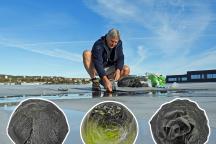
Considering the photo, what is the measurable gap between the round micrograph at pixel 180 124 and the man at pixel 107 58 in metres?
2.98

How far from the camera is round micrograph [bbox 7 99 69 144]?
1915 mm

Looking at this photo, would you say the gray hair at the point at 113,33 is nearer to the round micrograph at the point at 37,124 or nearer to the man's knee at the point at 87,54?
the man's knee at the point at 87,54

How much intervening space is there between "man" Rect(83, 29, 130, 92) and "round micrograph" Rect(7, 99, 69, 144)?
3.04m

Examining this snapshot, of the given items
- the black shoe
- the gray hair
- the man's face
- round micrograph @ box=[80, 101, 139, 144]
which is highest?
the gray hair

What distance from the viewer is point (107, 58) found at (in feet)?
18.0

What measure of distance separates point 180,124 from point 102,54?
3443 millimetres

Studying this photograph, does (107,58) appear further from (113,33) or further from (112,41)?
(113,33)

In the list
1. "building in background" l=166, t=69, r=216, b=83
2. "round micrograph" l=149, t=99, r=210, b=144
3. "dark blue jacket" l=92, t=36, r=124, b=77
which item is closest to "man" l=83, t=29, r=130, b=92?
"dark blue jacket" l=92, t=36, r=124, b=77

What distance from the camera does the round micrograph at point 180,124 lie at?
1935 mm

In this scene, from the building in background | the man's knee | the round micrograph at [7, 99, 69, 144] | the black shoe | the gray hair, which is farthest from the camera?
the building in background

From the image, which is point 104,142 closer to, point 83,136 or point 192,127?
point 83,136

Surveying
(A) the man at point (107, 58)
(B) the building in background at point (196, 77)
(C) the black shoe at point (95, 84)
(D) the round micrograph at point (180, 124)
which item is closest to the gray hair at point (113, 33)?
(A) the man at point (107, 58)

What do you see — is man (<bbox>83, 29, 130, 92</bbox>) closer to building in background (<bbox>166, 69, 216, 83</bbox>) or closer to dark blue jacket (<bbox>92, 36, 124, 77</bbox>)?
dark blue jacket (<bbox>92, 36, 124, 77</bbox>)

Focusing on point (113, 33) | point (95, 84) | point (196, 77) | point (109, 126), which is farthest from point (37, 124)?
point (196, 77)
